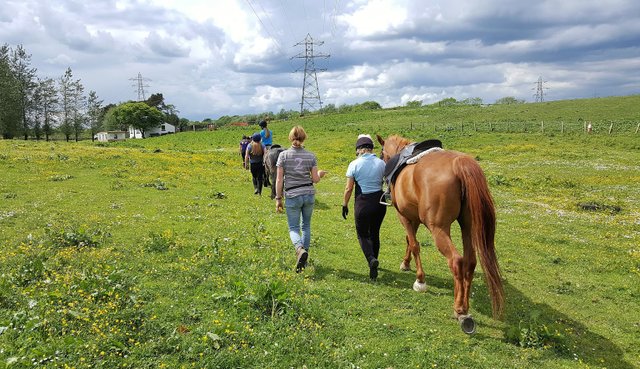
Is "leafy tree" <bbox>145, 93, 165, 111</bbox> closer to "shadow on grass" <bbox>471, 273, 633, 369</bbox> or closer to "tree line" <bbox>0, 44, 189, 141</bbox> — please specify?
"tree line" <bbox>0, 44, 189, 141</bbox>

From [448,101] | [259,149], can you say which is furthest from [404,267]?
[448,101]

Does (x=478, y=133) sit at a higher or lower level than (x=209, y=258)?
higher

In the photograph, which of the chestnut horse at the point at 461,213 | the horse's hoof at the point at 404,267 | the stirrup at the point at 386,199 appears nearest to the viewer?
the chestnut horse at the point at 461,213

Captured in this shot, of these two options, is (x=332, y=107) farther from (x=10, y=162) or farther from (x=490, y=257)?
(x=490, y=257)

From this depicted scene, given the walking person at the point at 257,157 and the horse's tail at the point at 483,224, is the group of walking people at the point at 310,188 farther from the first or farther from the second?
the walking person at the point at 257,157

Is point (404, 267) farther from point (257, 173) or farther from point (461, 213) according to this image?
point (257, 173)

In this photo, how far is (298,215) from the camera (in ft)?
27.7

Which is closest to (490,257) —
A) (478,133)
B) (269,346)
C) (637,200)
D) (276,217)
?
(269,346)

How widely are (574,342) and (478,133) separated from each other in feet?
132

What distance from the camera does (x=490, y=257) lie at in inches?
251

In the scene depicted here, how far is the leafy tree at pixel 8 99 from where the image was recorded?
6312cm

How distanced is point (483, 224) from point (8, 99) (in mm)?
78091

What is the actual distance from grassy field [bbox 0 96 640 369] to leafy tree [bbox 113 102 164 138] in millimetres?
89977

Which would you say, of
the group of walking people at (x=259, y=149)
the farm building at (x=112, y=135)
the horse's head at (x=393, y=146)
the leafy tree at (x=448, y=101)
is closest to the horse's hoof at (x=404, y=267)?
the horse's head at (x=393, y=146)
